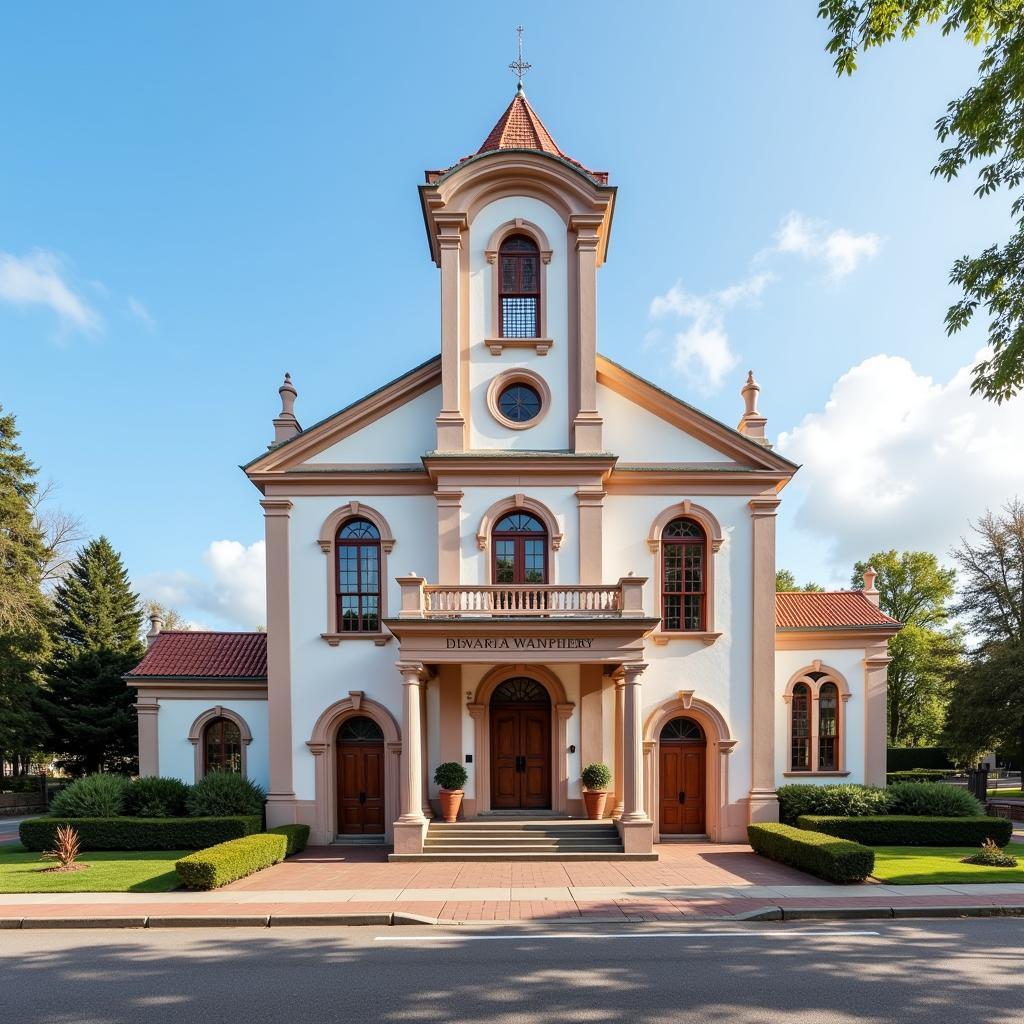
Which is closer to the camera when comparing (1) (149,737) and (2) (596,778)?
(2) (596,778)

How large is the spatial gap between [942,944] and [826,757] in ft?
38.0

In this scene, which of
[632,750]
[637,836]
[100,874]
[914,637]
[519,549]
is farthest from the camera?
[914,637]

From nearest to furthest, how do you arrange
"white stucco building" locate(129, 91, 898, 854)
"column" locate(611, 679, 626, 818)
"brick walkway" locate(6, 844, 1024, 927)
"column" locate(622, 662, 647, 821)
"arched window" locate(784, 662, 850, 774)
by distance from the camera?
"brick walkway" locate(6, 844, 1024, 927) < "column" locate(622, 662, 647, 821) < "column" locate(611, 679, 626, 818) < "white stucco building" locate(129, 91, 898, 854) < "arched window" locate(784, 662, 850, 774)

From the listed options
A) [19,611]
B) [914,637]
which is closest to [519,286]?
[19,611]

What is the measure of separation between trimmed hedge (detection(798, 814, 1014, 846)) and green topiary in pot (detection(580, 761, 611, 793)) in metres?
5.15

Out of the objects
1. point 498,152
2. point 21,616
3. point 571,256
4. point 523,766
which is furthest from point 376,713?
point 21,616

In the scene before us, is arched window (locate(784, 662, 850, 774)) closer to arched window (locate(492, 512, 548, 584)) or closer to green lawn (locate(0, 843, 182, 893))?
arched window (locate(492, 512, 548, 584))

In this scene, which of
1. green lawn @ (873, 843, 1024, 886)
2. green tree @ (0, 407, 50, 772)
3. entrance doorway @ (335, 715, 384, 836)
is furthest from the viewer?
green tree @ (0, 407, 50, 772)

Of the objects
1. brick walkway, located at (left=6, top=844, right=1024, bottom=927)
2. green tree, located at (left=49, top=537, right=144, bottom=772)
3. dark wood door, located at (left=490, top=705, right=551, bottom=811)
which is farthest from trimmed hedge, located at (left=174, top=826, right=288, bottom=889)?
green tree, located at (left=49, top=537, right=144, bottom=772)

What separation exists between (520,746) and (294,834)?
6230 millimetres

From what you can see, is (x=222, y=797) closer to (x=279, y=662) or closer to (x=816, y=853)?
(x=279, y=662)

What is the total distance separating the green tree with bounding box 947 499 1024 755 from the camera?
32.3m

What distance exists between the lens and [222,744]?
2177 centimetres

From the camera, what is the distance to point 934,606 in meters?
54.8
